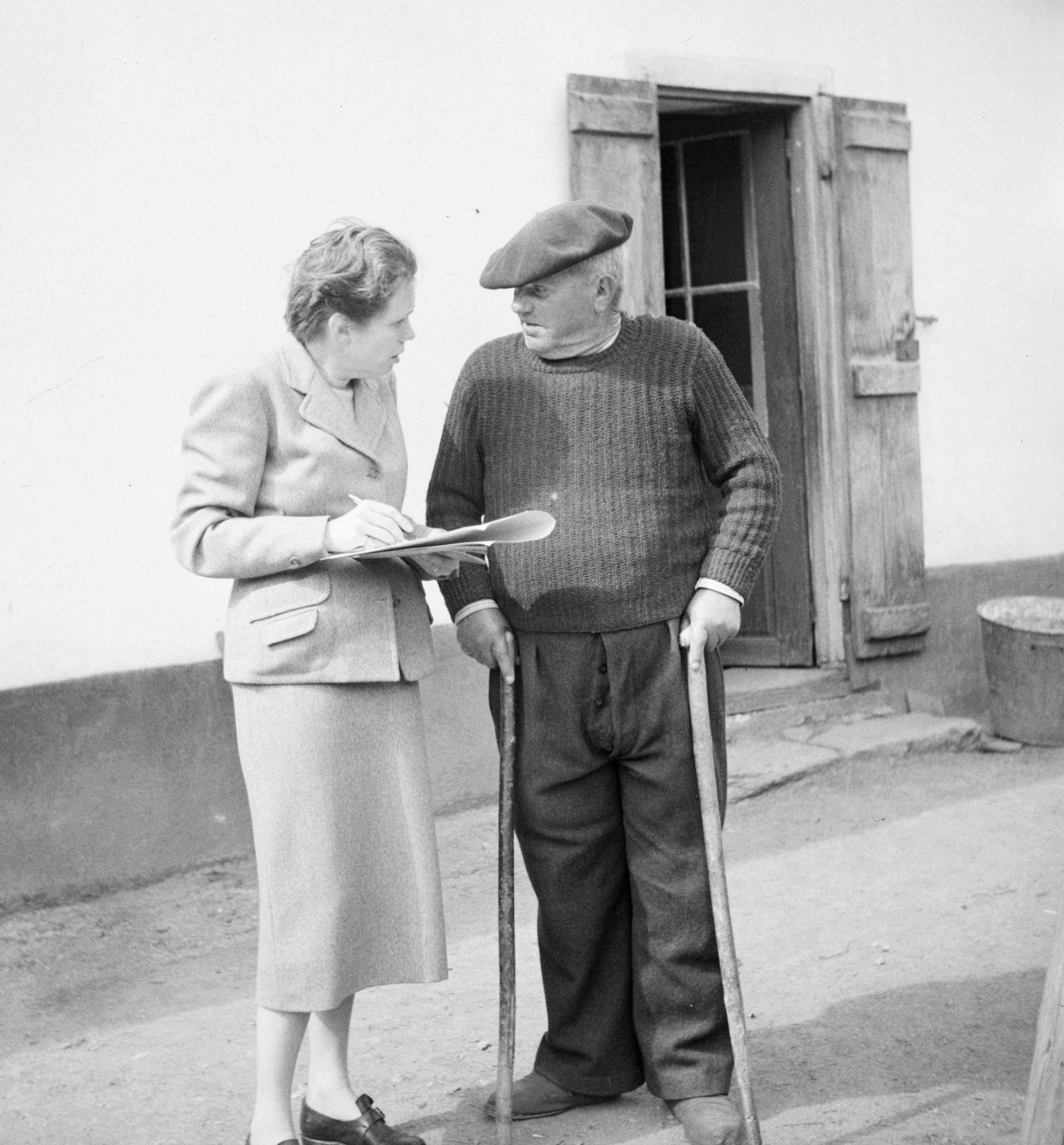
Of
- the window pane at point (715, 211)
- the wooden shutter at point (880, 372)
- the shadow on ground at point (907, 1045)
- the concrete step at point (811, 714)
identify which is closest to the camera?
the shadow on ground at point (907, 1045)

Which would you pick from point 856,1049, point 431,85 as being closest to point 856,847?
point 856,1049

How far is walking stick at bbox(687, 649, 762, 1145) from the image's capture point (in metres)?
2.96

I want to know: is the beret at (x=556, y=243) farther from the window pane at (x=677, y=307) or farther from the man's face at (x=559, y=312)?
the window pane at (x=677, y=307)

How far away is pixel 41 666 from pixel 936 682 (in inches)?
159

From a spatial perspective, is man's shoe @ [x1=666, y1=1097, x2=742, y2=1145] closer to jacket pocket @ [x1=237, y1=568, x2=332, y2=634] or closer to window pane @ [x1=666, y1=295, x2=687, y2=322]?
jacket pocket @ [x1=237, y1=568, x2=332, y2=634]

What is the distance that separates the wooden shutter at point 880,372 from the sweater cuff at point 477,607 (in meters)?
3.75

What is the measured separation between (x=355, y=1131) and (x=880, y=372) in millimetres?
4458

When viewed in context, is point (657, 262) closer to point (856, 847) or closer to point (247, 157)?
point (247, 157)

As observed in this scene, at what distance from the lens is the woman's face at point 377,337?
2820 millimetres

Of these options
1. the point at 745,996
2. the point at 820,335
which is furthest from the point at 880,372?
the point at 745,996

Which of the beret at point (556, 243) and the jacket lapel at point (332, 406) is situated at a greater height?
the beret at point (556, 243)

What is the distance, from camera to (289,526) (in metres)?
2.77

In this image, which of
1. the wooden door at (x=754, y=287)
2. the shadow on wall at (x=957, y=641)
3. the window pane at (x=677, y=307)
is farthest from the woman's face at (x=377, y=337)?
the shadow on wall at (x=957, y=641)

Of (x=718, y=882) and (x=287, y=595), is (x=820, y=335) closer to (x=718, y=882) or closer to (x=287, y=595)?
(x=718, y=882)
